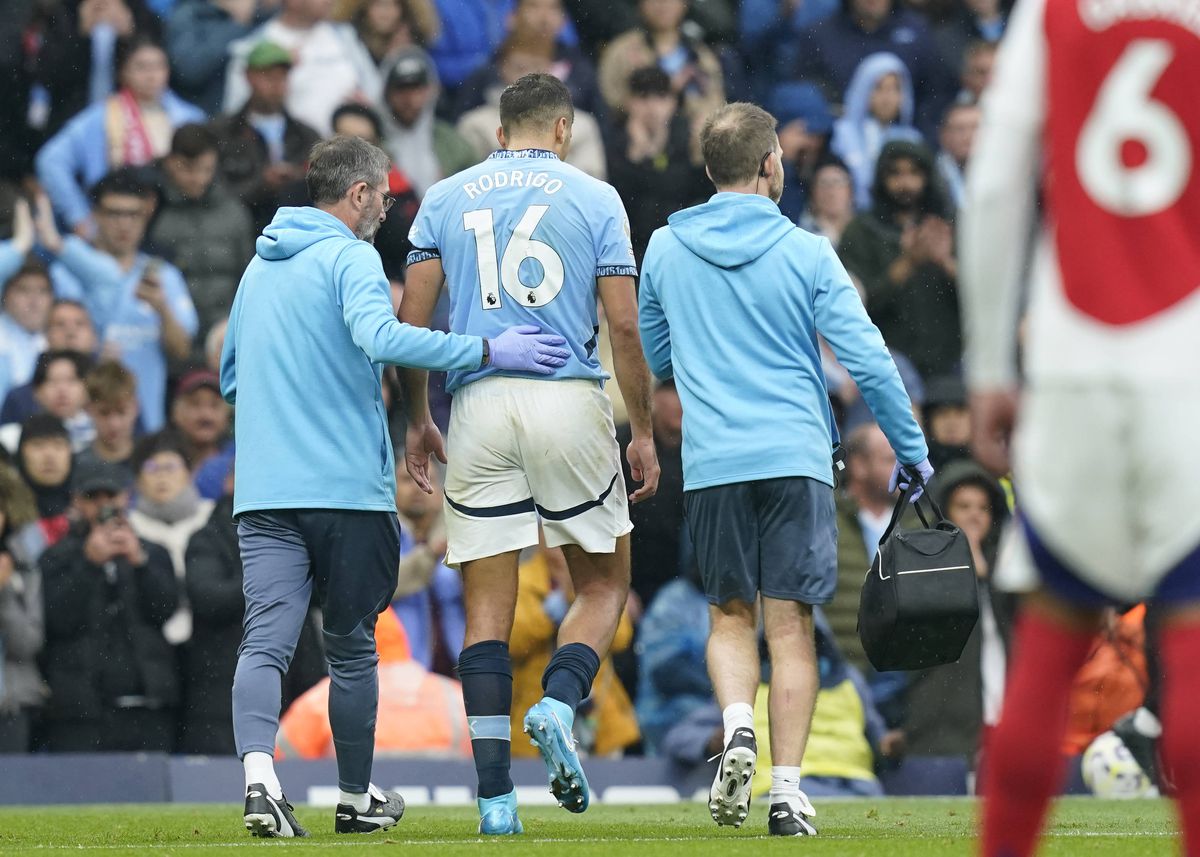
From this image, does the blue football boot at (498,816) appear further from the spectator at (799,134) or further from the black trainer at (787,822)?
the spectator at (799,134)

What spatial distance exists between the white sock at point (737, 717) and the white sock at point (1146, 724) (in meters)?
4.44

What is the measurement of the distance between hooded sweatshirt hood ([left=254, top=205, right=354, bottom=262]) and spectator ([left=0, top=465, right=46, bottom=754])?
4474mm

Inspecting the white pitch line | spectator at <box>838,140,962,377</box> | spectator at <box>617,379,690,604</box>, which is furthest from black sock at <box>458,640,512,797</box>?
spectator at <box>838,140,962,377</box>

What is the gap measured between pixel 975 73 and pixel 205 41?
571 centimetres

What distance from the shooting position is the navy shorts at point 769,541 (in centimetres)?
708

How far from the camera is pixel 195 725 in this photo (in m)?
11.2

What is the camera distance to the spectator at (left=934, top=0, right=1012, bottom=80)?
52.1 feet

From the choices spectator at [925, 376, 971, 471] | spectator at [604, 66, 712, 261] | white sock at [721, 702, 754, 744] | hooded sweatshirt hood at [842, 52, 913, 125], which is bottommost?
white sock at [721, 702, 754, 744]

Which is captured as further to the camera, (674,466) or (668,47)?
(668,47)

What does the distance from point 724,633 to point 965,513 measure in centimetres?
474

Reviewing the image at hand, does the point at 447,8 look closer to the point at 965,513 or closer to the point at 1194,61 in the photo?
the point at 965,513

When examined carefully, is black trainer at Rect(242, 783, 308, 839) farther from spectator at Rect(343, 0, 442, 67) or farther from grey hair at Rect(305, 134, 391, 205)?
spectator at Rect(343, 0, 442, 67)

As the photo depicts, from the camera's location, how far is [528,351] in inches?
276

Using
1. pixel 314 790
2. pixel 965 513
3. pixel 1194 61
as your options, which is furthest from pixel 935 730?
pixel 1194 61
